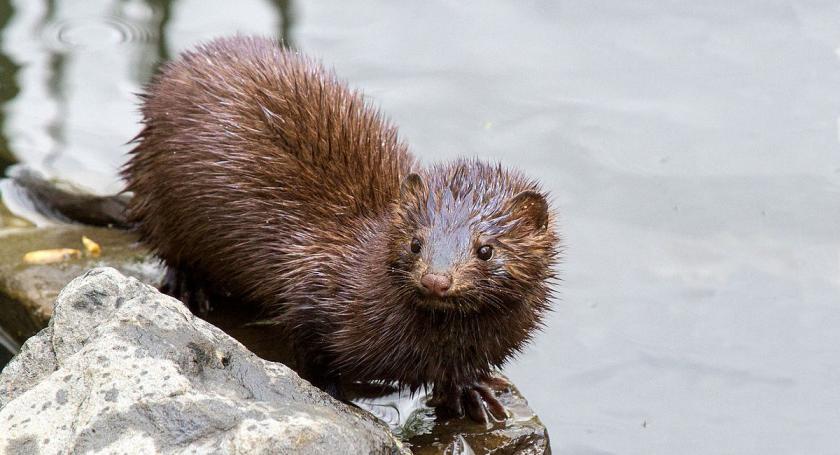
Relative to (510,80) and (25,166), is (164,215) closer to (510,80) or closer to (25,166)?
(25,166)

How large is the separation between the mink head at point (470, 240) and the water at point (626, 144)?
1711 millimetres

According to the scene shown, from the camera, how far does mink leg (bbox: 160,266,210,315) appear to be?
6773mm

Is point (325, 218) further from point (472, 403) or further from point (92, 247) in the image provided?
point (92, 247)

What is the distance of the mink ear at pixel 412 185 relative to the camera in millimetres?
5398

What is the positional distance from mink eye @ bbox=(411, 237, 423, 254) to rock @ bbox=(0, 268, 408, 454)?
0.69m

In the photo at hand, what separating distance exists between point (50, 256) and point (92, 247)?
245 millimetres

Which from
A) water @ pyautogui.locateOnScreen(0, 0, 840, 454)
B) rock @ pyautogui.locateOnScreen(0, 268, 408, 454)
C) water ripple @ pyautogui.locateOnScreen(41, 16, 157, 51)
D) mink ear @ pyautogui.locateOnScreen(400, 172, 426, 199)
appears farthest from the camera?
water ripple @ pyautogui.locateOnScreen(41, 16, 157, 51)

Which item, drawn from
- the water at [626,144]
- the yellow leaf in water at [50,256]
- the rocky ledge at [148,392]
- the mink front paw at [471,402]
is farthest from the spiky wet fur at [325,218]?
the water at [626,144]

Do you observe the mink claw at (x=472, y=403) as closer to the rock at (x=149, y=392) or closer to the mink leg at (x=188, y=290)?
the rock at (x=149, y=392)

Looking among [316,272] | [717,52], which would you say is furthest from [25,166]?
[717,52]

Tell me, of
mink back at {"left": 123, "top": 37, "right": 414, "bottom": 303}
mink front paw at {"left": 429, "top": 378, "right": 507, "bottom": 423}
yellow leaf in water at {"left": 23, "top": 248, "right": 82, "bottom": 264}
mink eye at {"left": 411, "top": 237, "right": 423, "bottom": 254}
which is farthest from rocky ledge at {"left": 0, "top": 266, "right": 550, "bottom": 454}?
yellow leaf in water at {"left": 23, "top": 248, "right": 82, "bottom": 264}

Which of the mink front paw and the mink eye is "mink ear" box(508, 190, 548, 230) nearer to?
the mink eye

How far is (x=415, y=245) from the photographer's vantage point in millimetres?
5156

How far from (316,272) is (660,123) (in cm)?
380
